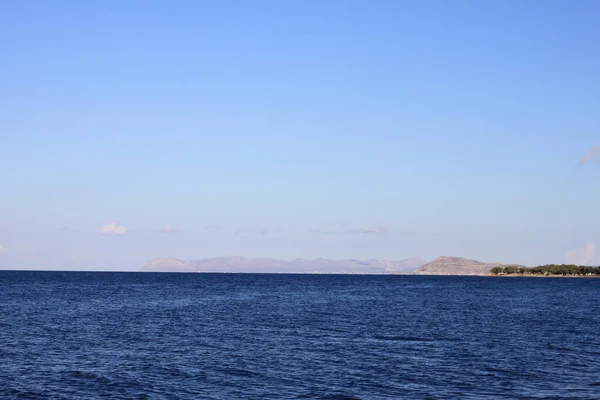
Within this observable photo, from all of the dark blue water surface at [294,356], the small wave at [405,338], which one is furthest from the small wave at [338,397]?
the small wave at [405,338]

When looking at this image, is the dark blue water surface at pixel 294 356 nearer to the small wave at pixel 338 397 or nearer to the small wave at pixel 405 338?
the small wave at pixel 405 338

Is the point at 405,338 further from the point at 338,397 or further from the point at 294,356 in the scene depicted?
the point at 338,397

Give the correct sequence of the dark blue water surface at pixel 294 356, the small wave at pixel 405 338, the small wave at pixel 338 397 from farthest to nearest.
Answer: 1. the small wave at pixel 405 338
2. the dark blue water surface at pixel 294 356
3. the small wave at pixel 338 397

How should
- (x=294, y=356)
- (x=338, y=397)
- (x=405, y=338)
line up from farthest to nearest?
1. (x=405, y=338)
2. (x=294, y=356)
3. (x=338, y=397)

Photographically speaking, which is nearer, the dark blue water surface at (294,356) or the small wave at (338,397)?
the small wave at (338,397)

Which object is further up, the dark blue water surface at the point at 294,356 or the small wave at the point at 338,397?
the dark blue water surface at the point at 294,356

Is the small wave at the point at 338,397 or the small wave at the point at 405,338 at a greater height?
the small wave at the point at 405,338

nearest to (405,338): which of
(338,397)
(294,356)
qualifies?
(294,356)

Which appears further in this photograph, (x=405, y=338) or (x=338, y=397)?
(x=405, y=338)

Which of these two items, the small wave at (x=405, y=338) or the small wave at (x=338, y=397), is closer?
the small wave at (x=338, y=397)

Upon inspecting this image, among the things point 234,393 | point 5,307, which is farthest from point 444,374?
point 5,307

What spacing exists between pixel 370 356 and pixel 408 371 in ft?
23.1

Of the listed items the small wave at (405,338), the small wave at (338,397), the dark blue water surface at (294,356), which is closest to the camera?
the small wave at (338,397)

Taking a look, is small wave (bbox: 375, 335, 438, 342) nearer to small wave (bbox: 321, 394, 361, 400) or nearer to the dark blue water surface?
the dark blue water surface
